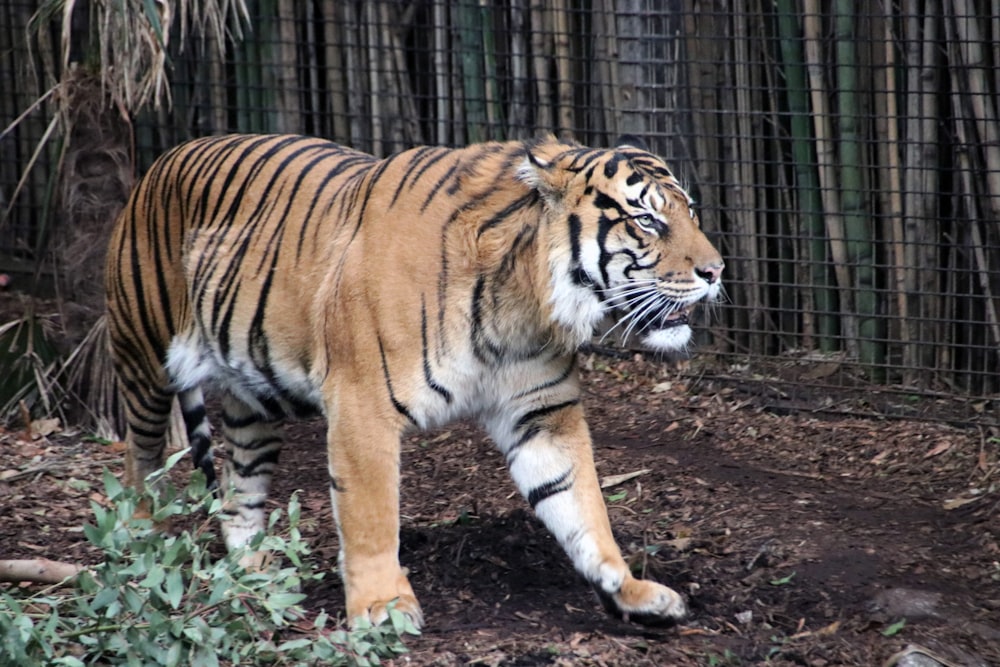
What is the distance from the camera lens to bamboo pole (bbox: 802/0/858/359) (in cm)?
540

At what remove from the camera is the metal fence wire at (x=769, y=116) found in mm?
5305

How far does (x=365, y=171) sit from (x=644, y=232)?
3.27 feet

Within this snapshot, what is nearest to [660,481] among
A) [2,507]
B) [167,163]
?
[167,163]

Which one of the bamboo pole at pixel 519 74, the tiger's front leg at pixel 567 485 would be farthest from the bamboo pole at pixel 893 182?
the tiger's front leg at pixel 567 485

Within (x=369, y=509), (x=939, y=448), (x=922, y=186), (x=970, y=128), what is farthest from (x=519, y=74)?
(x=369, y=509)

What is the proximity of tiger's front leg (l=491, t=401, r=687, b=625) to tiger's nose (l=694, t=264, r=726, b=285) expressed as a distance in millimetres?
547

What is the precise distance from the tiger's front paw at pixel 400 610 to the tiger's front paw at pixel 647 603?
0.53 meters

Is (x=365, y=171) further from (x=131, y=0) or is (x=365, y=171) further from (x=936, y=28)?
(x=936, y=28)

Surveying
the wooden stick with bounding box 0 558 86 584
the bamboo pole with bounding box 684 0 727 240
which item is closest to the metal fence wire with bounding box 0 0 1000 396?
the bamboo pole with bounding box 684 0 727 240

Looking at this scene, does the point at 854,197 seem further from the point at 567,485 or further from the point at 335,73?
the point at 335,73

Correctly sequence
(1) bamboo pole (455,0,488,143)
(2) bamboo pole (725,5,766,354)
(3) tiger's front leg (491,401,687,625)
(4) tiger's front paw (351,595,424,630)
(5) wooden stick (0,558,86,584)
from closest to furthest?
1. (5) wooden stick (0,558,86,584)
2. (4) tiger's front paw (351,595,424,630)
3. (3) tiger's front leg (491,401,687,625)
4. (2) bamboo pole (725,5,766,354)
5. (1) bamboo pole (455,0,488,143)

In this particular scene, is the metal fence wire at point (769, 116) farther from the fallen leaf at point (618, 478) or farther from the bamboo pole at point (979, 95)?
the fallen leaf at point (618, 478)

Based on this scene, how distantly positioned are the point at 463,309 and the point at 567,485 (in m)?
0.61

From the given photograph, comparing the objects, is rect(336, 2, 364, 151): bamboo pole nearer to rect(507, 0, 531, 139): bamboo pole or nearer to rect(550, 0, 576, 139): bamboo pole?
rect(507, 0, 531, 139): bamboo pole
